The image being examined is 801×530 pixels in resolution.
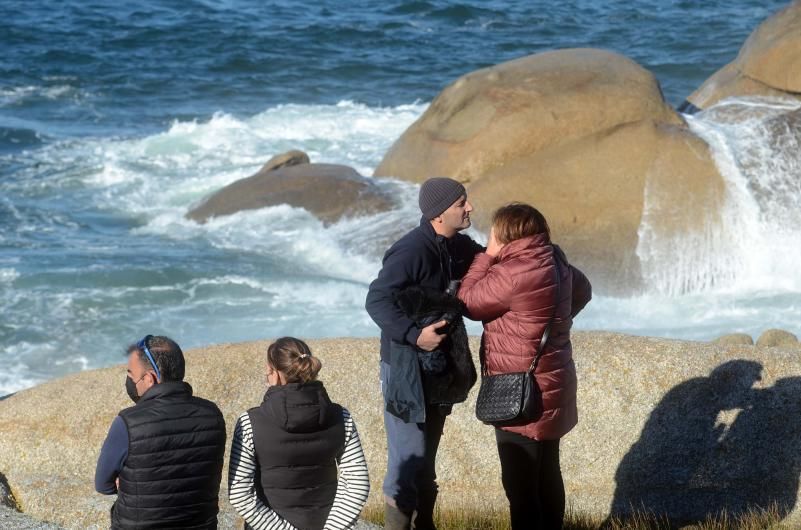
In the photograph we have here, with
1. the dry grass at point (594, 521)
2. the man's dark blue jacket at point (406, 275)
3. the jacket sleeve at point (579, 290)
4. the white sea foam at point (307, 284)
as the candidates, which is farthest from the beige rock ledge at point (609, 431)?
the white sea foam at point (307, 284)

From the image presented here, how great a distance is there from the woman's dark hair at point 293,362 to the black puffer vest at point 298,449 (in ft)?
0.09

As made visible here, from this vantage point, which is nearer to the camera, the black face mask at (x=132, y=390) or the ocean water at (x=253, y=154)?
the black face mask at (x=132, y=390)

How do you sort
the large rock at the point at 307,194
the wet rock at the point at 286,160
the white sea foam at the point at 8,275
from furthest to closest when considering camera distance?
the wet rock at the point at 286,160, the large rock at the point at 307,194, the white sea foam at the point at 8,275

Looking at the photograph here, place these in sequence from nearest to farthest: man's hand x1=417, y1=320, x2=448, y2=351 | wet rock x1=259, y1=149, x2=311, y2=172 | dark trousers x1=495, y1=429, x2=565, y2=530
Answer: man's hand x1=417, y1=320, x2=448, y2=351 < dark trousers x1=495, y1=429, x2=565, y2=530 < wet rock x1=259, y1=149, x2=311, y2=172

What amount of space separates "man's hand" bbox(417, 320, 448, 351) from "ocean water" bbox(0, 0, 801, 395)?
23.1ft

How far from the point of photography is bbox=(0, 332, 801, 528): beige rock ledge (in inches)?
251

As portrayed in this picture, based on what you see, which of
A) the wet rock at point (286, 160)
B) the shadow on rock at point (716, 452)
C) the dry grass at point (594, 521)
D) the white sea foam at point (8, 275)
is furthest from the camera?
the wet rock at point (286, 160)

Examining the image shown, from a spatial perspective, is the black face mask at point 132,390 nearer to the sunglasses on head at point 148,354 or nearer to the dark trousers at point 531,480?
the sunglasses on head at point 148,354

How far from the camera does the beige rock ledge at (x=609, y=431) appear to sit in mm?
6383

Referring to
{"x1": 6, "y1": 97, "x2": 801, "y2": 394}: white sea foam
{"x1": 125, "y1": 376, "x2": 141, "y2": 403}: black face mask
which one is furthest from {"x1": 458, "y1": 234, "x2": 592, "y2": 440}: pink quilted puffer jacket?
{"x1": 6, "y1": 97, "x2": 801, "y2": 394}: white sea foam

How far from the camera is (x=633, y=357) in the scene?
6.83 meters

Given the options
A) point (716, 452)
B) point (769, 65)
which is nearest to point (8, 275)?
point (716, 452)

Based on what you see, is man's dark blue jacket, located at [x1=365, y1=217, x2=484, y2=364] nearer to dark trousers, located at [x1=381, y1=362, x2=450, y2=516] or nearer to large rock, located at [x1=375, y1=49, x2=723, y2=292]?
dark trousers, located at [x1=381, y1=362, x2=450, y2=516]

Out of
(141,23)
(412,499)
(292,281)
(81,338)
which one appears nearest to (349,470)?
(412,499)
